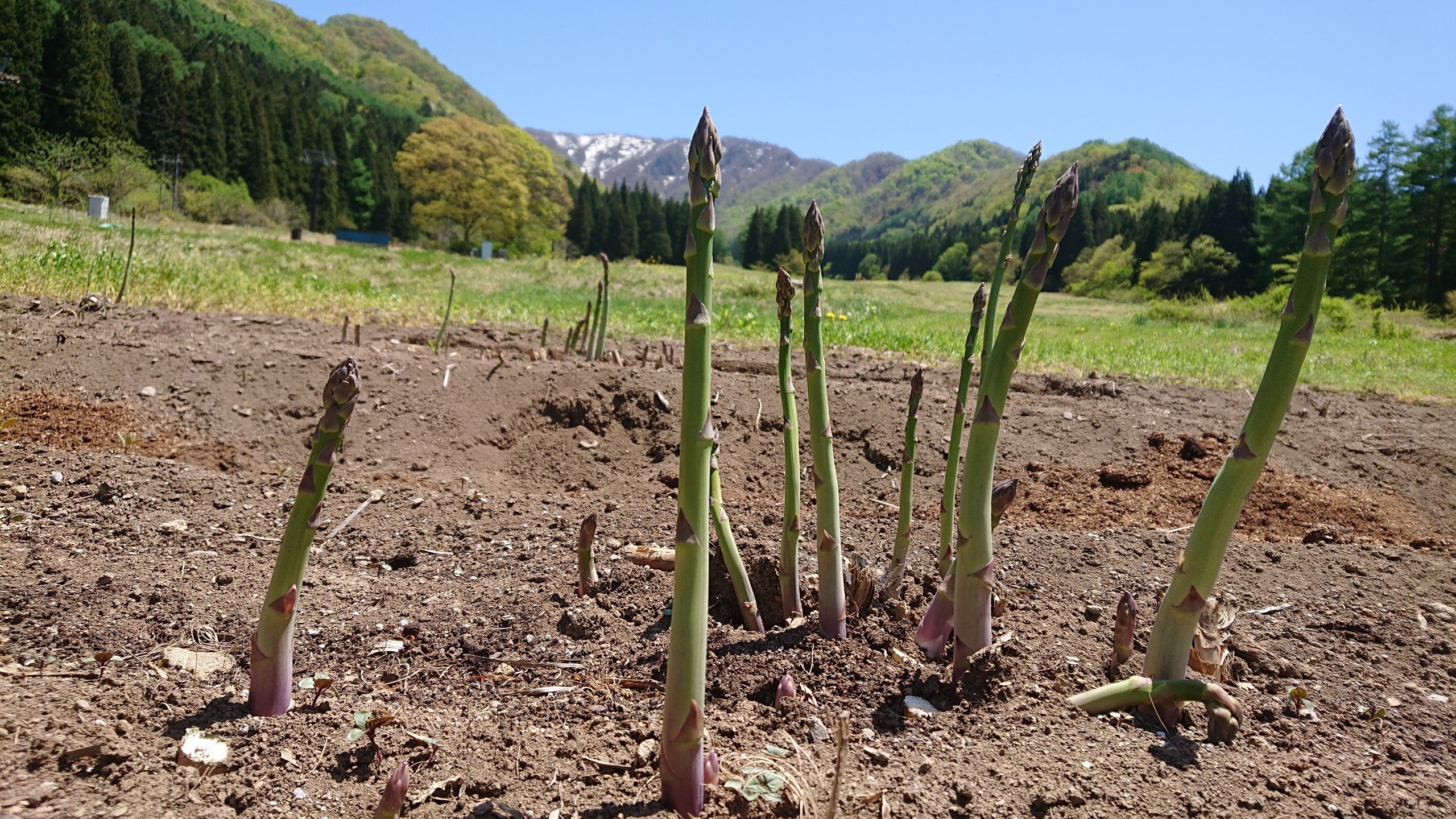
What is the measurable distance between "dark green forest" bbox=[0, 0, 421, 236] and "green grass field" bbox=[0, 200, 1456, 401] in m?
21.3

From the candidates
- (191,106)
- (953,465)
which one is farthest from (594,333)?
(191,106)

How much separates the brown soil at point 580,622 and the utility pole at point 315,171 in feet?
275

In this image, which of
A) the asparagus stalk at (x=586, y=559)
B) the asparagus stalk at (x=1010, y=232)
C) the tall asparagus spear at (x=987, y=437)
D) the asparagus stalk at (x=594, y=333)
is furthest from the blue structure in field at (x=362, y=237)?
the tall asparagus spear at (x=987, y=437)

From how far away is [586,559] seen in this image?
2.61 meters

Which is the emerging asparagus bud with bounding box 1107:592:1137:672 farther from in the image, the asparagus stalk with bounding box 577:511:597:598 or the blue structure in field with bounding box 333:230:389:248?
the blue structure in field with bounding box 333:230:389:248

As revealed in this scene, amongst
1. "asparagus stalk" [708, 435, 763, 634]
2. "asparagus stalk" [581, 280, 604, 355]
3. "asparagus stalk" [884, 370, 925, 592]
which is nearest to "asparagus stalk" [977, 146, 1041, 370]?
"asparagus stalk" [884, 370, 925, 592]

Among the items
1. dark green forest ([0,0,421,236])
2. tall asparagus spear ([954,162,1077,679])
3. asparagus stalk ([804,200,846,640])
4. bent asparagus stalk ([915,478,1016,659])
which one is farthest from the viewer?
dark green forest ([0,0,421,236])

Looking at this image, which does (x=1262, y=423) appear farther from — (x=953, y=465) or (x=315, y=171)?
(x=315, y=171)

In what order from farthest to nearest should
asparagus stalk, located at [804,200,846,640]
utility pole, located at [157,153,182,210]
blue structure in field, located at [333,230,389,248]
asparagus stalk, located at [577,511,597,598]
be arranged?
blue structure in field, located at [333,230,389,248] → utility pole, located at [157,153,182,210] → asparagus stalk, located at [577,511,597,598] → asparagus stalk, located at [804,200,846,640]

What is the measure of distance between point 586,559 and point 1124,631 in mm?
1627

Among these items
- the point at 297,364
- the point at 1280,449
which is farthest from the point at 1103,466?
the point at 297,364

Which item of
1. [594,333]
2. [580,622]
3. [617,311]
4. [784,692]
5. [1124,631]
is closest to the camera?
[784,692]

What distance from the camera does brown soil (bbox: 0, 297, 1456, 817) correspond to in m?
1.61

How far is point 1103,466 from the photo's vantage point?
5.53 m
